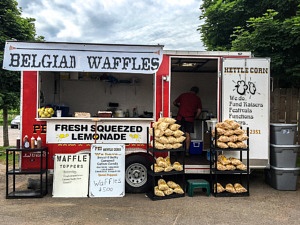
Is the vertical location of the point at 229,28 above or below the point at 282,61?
above

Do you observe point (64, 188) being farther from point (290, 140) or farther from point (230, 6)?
point (230, 6)

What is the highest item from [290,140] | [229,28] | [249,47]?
[229,28]

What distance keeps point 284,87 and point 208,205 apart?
6.15 m

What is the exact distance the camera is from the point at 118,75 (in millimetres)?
9344

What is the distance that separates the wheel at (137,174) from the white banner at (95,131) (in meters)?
0.36

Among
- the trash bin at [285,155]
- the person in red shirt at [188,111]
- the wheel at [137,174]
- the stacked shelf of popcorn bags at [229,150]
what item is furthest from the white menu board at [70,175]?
the trash bin at [285,155]

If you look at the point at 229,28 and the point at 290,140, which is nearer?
the point at 290,140

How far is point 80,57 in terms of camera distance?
613 centimetres

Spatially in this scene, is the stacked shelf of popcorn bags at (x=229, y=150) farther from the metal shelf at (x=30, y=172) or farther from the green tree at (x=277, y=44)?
the metal shelf at (x=30, y=172)

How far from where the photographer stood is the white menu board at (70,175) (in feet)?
19.9

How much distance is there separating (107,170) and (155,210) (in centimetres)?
133

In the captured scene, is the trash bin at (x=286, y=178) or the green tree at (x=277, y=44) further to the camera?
the green tree at (x=277, y=44)

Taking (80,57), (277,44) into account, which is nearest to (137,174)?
(80,57)

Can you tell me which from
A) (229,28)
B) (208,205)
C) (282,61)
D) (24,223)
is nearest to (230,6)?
(229,28)
